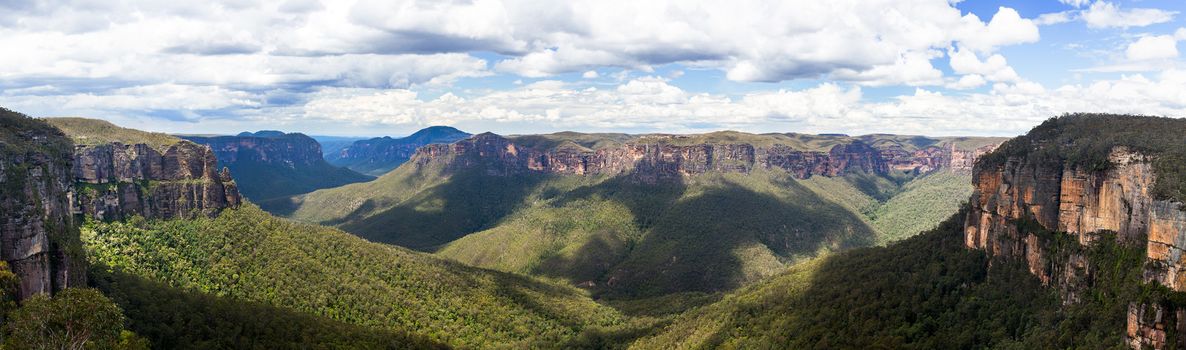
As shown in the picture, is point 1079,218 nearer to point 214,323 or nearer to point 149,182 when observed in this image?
point 214,323

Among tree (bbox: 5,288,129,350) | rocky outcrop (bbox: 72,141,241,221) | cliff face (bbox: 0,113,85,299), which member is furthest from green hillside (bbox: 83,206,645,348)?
tree (bbox: 5,288,129,350)

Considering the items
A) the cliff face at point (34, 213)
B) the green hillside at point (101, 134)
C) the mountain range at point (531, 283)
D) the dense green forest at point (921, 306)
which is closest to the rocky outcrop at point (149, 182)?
the mountain range at point (531, 283)

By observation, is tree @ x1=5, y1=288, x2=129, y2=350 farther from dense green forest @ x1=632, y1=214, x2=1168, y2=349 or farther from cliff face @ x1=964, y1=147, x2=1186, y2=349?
cliff face @ x1=964, y1=147, x2=1186, y2=349

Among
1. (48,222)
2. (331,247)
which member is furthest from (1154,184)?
(331,247)

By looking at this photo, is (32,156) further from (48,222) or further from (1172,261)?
(1172,261)

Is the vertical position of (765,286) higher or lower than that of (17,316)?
lower

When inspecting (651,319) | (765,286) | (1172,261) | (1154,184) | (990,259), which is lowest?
(651,319)

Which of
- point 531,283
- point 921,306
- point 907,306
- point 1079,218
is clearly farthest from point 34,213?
point 531,283
